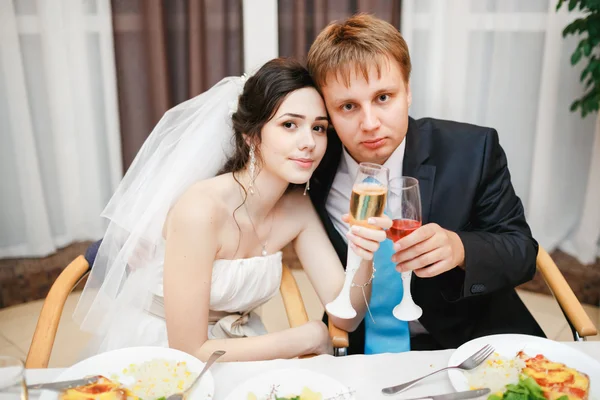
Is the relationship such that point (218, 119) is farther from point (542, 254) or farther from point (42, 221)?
point (42, 221)

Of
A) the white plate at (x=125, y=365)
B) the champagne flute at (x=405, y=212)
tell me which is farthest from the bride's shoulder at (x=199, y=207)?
the champagne flute at (x=405, y=212)

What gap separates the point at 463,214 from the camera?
1963mm

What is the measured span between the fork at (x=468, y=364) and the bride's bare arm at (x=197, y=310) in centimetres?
51

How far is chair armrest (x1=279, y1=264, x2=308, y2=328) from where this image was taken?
1.92 metres

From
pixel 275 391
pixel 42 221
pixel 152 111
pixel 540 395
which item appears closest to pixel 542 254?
pixel 540 395

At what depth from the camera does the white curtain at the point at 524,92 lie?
3.50 meters

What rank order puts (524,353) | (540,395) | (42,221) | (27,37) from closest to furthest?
(540,395) → (524,353) → (27,37) → (42,221)

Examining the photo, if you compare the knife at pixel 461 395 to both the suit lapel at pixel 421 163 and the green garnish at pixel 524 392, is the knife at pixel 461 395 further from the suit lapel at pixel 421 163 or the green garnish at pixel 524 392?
the suit lapel at pixel 421 163

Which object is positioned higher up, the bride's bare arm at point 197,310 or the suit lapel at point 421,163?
the suit lapel at point 421,163

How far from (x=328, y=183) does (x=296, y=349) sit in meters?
0.66

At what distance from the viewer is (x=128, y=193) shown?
200 cm

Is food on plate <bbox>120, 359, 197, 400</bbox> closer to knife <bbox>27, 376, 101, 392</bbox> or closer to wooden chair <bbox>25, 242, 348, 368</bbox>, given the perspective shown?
knife <bbox>27, 376, 101, 392</bbox>

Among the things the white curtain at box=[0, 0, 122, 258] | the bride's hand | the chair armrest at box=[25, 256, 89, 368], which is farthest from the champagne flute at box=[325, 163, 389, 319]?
the white curtain at box=[0, 0, 122, 258]

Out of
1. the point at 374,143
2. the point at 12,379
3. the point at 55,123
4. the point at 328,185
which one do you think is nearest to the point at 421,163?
the point at 374,143
